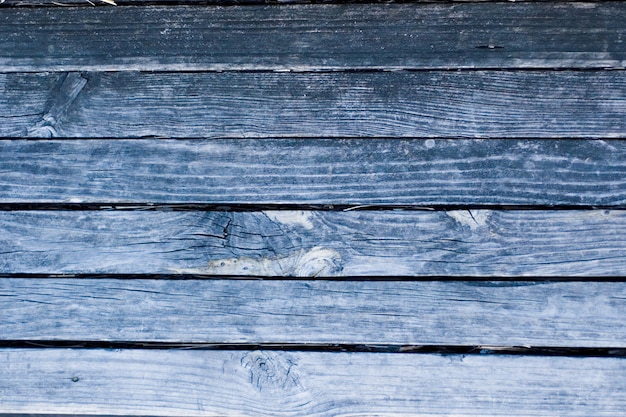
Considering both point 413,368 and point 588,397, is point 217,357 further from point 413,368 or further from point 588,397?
point 588,397

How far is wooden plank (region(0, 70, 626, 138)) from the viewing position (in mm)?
1175

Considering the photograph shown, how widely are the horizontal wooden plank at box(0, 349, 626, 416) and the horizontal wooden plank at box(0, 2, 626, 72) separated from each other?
2.05ft

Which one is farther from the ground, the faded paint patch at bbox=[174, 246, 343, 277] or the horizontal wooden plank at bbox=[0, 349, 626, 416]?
the faded paint patch at bbox=[174, 246, 343, 277]

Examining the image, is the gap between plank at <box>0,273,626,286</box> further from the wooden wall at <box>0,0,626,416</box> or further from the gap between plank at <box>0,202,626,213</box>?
the gap between plank at <box>0,202,626,213</box>

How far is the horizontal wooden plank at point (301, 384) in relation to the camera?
1.18 meters

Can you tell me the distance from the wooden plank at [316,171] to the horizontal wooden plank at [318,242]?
35mm

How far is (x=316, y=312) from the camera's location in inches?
47.4

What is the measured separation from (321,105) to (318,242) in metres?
0.29

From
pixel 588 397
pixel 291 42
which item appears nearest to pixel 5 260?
pixel 291 42

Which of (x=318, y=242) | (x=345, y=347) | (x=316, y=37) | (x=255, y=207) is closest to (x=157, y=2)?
(x=316, y=37)

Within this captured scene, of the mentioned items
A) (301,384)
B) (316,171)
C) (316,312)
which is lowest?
(301,384)

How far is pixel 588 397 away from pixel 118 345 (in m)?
1.01

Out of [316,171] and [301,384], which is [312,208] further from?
[301,384]

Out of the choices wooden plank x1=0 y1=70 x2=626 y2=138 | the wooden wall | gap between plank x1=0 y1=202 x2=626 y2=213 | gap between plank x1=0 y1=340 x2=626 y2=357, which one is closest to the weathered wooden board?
the wooden wall
